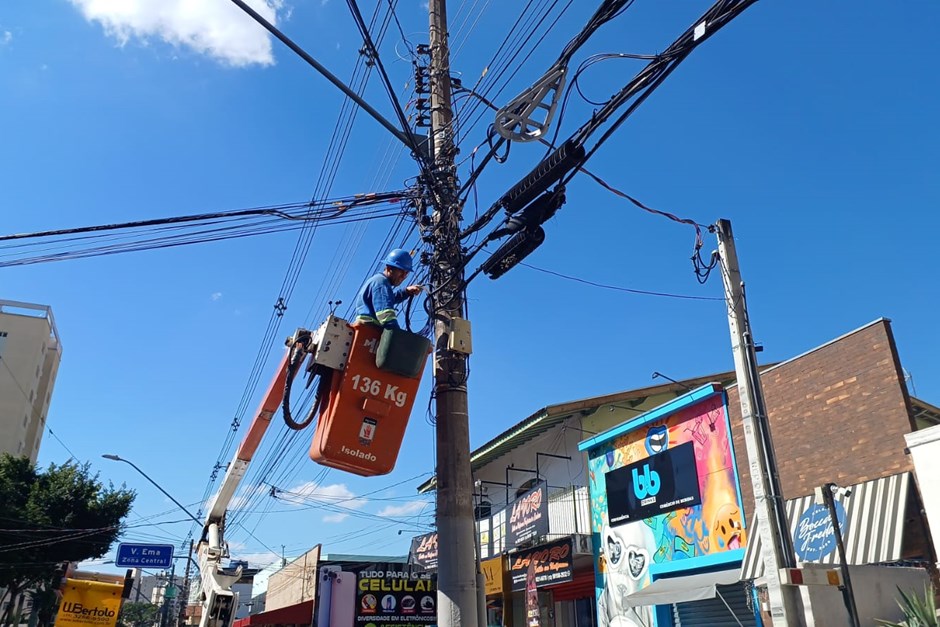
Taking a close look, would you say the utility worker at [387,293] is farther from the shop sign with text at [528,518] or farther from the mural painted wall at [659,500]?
the shop sign with text at [528,518]

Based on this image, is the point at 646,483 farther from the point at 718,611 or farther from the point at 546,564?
the point at 546,564

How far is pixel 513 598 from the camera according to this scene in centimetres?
2269

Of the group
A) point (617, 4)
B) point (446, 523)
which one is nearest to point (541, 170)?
point (617, 4)

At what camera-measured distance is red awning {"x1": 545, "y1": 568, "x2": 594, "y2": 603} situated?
19444 mm

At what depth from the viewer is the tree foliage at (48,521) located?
92.8 feet

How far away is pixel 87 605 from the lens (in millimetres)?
23938

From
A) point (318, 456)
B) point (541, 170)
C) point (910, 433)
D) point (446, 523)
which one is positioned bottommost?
point (446, 523)

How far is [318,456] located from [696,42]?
544 cm

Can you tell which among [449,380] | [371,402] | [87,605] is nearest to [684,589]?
[449,380]

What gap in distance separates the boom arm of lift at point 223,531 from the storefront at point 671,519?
7423 mm

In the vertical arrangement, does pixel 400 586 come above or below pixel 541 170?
below

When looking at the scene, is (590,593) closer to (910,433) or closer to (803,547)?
(803,547)

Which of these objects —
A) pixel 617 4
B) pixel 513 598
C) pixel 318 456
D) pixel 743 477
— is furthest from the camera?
pixel 513 598

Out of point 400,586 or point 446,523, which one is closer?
point 446,523
